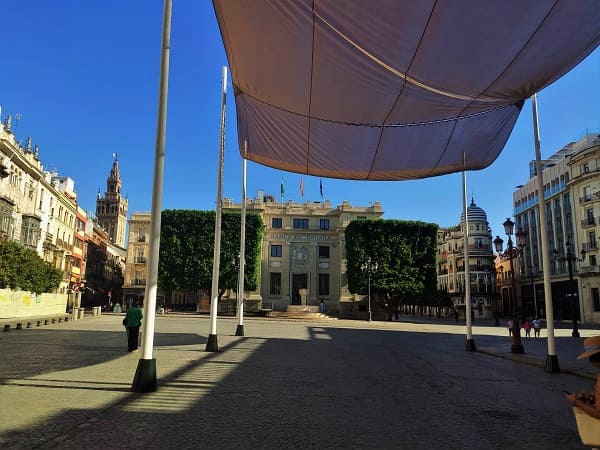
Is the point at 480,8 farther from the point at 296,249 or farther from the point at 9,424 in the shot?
the point at 296,249

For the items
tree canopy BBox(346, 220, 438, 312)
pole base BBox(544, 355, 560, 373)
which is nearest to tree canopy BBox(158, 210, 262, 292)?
tree canopy BBox(346, 220, 438, 312)

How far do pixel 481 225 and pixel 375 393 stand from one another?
70.4m

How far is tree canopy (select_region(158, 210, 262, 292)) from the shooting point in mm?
51281

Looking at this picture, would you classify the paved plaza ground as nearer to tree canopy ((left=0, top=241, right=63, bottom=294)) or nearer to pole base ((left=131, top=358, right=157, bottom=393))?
pole base ((left=131, top=358, right=157, bottom=393))

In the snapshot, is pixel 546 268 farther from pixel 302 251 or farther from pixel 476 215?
pixel 476 215

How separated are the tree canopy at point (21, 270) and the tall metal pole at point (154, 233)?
97.4 feet

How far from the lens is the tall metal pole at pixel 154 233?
22.5ft

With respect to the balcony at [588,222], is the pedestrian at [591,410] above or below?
below

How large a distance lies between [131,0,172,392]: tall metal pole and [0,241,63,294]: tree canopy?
29688mm

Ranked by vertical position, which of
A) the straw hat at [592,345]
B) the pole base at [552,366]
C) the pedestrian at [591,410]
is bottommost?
the pole base at [552,366]

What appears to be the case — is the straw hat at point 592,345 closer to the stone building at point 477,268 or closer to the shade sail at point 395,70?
the shade sail at point 395,70

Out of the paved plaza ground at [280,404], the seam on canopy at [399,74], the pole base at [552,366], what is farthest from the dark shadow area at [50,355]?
the pole base at [552,366]

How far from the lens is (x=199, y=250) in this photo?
5219cm

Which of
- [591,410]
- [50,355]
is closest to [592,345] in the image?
[591,410]
